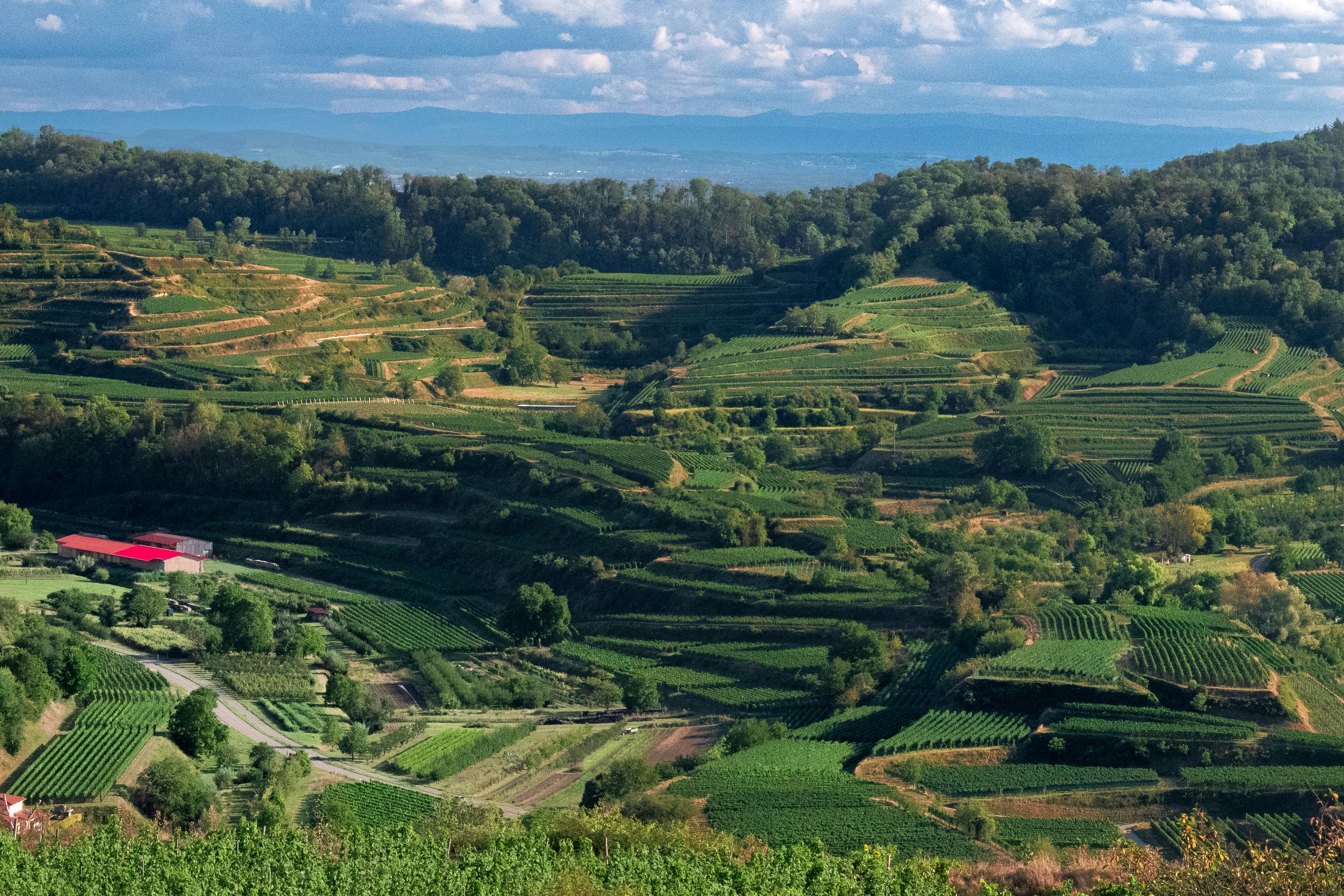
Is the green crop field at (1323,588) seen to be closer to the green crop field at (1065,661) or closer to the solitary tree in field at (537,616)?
the green crop field at (1065,661)

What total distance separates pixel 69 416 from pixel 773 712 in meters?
40.1

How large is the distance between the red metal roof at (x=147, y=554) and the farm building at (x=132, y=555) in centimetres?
1

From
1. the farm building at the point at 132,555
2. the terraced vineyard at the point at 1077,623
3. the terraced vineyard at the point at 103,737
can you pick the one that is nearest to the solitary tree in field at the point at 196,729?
the terraced vineyard at the point at 103,737

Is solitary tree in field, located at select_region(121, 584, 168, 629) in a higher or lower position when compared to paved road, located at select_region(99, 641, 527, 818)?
higher

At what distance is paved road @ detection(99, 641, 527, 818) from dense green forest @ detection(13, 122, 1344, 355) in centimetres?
5674

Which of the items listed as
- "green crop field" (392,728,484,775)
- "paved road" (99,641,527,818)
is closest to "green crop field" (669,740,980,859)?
"paved road" (99,641,527,818)

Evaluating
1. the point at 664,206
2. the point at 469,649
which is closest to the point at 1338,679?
the point at 469,649

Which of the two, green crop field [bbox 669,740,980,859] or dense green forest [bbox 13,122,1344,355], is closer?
green crop field [bbox 669,740,980,859]

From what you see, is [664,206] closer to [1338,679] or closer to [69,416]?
[69,416]

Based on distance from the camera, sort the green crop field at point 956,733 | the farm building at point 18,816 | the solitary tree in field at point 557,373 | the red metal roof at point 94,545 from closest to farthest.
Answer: the farm building at point 18,816, the green crop field at point 956,733, the red metal roof at point 94,545, the solitary tree in field at point 557,373

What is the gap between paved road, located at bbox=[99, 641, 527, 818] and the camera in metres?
39.6

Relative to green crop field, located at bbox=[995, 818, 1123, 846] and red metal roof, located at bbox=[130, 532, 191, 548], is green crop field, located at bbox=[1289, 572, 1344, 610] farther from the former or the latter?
red metal roof, located at bbox=[130, 532, 191, 548]

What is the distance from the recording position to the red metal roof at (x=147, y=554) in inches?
2349

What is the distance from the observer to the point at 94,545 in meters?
61.0
